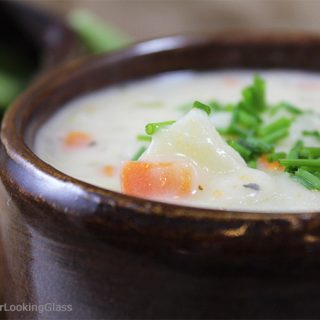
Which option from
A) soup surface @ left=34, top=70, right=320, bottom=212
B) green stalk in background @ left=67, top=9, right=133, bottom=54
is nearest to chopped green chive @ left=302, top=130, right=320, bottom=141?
soup surface @ left=34, top=70, right=320, bottom=212

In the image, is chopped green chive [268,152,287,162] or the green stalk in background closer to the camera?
chopped green chive [268,152,287,162]

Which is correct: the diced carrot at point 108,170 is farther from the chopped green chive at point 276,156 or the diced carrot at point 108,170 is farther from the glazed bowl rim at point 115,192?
the chopped green chive at point 276,156

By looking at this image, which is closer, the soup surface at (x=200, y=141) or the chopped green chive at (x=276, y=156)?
the soup surface at (x=200, y=141)

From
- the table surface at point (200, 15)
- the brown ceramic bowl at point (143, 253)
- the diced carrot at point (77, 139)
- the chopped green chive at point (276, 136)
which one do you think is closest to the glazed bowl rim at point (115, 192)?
Result: the brown ceramic bowl at point (143, 253)

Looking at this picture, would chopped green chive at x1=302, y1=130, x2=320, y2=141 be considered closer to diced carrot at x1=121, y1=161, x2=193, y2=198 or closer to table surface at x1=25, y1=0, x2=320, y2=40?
diced carrot at x1=121, y1=161, x2=193, y2=198

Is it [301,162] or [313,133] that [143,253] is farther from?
[313,133]

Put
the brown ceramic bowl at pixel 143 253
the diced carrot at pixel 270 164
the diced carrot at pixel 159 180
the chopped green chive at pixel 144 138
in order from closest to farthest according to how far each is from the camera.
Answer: the brown ceramic bowl at pixel 143 253, the diced carrot at pixel 159 180, the diced carrot at pixel 270 164, the chopped green chive at pixel 144 138
